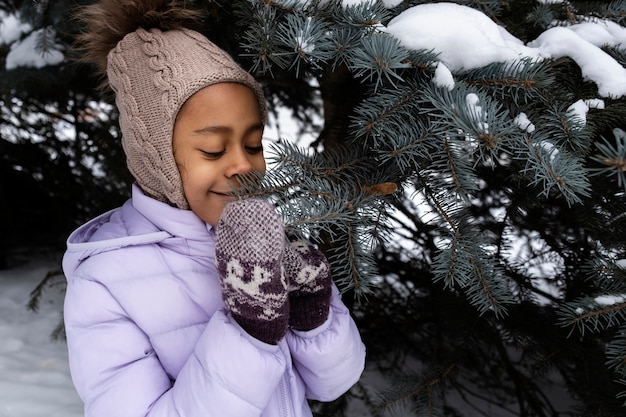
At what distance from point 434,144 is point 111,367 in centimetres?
78

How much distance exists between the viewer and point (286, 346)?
121cm

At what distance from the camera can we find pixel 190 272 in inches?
48.0

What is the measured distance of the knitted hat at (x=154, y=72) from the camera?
118cm

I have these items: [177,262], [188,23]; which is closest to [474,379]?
[177,262]

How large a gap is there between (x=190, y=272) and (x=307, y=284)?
27 centimetres

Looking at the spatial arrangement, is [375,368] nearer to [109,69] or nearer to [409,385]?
[409,385]

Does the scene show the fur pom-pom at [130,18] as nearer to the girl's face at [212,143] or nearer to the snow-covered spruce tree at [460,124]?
the snow-covered spruce tree at [460,124]

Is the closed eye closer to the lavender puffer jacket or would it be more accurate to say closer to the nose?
the nose

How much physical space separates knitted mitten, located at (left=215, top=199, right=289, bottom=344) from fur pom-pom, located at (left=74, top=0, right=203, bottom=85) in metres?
0.57

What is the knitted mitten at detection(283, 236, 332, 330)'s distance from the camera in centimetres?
114

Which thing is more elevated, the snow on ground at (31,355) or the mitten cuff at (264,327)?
the mitten cuff at (264,327)

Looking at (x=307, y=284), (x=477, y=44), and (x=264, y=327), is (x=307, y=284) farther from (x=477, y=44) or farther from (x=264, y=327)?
(x=477, y=44)

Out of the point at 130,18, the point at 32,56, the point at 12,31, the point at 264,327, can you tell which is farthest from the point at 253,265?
the point at 12,31

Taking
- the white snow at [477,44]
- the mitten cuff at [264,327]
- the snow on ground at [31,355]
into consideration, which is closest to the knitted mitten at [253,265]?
the mitten cuff at [264,327]
